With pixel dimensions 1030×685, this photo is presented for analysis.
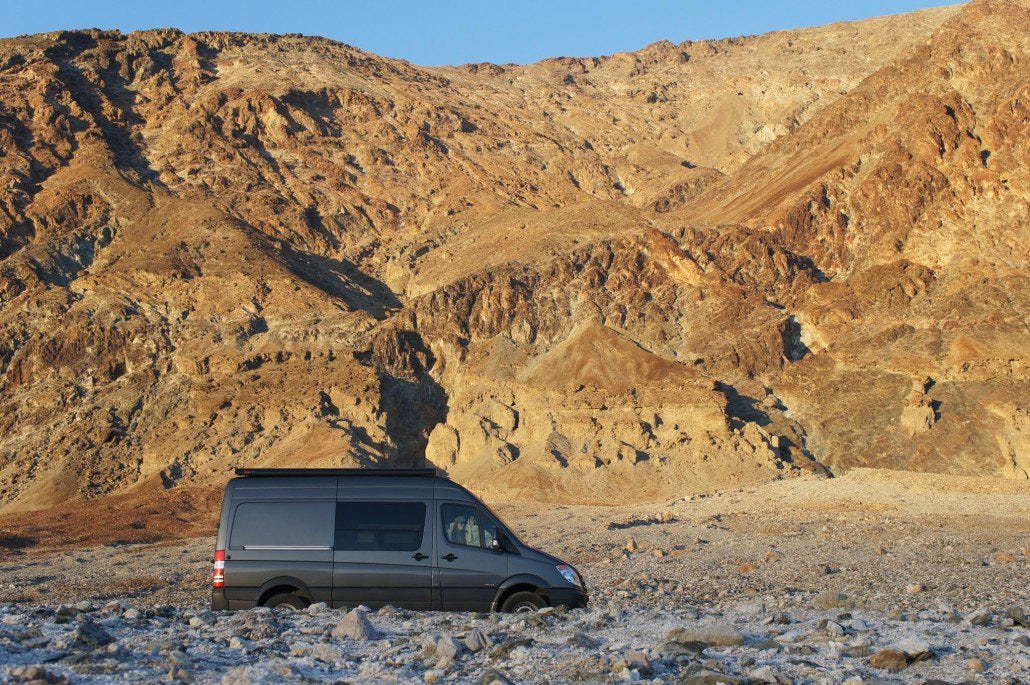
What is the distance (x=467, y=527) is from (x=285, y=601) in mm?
2319

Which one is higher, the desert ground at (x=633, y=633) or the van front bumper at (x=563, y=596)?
the van front bumper at (x=563, y=596)

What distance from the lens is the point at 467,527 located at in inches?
479

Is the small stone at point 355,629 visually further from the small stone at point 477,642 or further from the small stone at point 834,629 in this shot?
the small stone at point 834,629

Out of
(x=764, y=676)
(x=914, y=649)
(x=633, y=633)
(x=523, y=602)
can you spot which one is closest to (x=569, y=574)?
(x=523, y=602)

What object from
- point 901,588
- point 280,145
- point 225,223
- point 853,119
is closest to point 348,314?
point 225,223

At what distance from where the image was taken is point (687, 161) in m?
95.0

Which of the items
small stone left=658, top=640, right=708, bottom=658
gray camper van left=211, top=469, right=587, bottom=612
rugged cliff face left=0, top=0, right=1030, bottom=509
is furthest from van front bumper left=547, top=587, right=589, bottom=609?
rugged cliff face left=0, top=0, right=1030, bottom=509

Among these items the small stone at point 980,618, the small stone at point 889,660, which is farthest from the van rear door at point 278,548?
the small stone at point 980,618

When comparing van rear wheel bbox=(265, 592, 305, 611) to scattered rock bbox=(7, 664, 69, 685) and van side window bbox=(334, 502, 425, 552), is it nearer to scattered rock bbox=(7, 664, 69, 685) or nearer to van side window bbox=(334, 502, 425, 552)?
van side window bbox=(334, 502, 425, 552)

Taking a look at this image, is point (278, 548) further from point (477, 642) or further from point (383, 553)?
point (477, 642)

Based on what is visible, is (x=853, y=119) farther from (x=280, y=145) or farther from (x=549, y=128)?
(x=280, y=145)

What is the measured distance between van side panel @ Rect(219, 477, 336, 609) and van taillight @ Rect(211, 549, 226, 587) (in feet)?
0.15

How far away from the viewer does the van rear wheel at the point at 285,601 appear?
39.5 feet

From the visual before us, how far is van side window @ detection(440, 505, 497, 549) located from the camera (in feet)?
39.7
